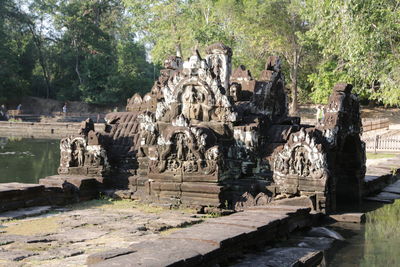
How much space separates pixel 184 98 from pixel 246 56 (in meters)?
22.5

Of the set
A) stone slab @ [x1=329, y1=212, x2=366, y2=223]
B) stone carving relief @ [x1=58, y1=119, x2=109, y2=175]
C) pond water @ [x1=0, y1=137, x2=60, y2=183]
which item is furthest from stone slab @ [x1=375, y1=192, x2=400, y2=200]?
pond water @ [x1=0, y1=137, x2=60, y2=183]

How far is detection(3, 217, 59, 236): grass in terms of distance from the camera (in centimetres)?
666

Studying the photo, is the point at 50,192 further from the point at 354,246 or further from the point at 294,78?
the point at 294,78

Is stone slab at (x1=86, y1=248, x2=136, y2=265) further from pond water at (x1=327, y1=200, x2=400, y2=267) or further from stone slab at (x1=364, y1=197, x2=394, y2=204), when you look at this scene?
stone slab at (x1=364, y1=197, x2=394, y2=204)

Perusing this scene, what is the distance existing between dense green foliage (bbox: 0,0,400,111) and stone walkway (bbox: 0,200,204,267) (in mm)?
8371

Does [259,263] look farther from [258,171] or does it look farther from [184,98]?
[184,98]

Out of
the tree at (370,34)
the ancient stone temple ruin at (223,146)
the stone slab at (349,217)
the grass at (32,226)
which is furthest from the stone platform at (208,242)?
the tree at (370,34)

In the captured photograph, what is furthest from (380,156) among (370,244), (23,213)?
(23,213)

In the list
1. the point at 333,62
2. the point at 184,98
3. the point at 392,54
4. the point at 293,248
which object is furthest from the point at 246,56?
the point at 293,248

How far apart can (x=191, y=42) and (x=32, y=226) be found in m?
25.9

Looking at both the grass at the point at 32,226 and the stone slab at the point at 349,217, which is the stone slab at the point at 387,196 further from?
the grass at the point at 32,226

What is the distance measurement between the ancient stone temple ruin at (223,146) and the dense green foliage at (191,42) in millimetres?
4929

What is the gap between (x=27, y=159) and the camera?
20094mm

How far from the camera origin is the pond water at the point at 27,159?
1548cm
